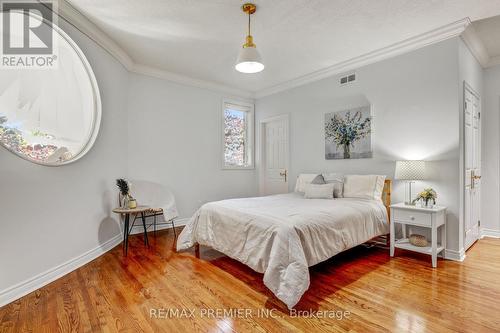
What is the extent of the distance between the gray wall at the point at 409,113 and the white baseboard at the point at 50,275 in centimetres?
341

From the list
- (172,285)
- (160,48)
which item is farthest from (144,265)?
(160,48)

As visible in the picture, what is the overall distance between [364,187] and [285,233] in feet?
6.00

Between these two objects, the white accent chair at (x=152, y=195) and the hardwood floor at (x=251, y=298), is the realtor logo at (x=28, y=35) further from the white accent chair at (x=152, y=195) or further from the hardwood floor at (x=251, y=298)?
the hardwood floor at (x=251, y=298)

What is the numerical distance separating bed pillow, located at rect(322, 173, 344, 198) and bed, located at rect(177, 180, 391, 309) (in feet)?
1.23

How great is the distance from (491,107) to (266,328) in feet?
14.7

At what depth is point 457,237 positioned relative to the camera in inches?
113

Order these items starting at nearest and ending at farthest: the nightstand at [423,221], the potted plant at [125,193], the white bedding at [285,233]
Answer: the white bedding at [285,233]
the nightstand at [423,221]
the potted plant at [125,193]

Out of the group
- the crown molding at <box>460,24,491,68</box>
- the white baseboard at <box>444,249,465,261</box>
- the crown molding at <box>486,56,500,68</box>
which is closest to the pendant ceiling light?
the crown molding at <box>460,24,491,68</box>

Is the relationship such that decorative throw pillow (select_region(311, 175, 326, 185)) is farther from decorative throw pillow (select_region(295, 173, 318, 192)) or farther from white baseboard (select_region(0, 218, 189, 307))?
white baseboard (select_region(0, 218, 189, 307))

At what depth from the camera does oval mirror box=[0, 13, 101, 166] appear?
2459 mm

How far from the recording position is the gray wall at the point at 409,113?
2.94 meters

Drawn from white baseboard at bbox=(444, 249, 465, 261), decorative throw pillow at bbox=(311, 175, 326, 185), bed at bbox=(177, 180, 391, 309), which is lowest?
white baseboard at bbox=(444, 249, 465, 261)

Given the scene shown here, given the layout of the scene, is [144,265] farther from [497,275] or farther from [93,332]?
[497,275]

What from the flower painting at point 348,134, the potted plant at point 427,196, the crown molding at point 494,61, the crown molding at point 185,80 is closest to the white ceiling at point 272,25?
the crown molding at point 185,80
